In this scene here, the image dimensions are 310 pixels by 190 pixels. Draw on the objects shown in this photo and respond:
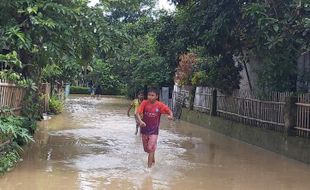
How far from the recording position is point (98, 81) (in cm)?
5275

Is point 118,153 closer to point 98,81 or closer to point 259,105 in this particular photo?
point 259,105

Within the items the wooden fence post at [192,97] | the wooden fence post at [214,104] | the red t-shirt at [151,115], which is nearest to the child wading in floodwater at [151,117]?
the red t-shirt at [151,115]

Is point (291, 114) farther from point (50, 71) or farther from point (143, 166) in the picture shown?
point (50, 71)

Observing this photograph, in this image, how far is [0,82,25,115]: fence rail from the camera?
8.70 meters

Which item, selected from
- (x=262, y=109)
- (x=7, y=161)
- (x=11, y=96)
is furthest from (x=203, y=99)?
(x=7, y=161)

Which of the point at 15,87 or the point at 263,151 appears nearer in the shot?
the point at 15,87

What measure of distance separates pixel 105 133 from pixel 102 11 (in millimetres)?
5583

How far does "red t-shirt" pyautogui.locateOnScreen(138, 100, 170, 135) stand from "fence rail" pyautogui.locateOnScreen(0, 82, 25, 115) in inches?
103

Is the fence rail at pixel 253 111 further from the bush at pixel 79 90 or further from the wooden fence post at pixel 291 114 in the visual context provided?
the bush at pixel 79 90

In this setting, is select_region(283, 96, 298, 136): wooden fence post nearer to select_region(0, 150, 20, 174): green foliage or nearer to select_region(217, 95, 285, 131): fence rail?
select_region(217, 95, 285, 131): fence rail

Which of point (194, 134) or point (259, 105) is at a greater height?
point (259, 105)

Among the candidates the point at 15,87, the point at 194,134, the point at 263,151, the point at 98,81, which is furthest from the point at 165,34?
the point at 98,81

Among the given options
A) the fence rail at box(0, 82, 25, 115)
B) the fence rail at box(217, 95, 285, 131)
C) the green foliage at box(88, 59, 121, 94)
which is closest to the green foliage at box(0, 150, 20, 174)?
the fence rail at box(0, 82, 25, 115)

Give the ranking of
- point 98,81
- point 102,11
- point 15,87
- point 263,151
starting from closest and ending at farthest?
A: point 15,87
point 102,11
point 263,151
point 98,81
